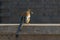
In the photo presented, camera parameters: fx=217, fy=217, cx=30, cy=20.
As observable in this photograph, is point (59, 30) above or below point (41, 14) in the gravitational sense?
above

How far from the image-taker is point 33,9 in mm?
8883

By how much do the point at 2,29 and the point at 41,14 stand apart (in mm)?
5973

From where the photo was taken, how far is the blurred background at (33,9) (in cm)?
885

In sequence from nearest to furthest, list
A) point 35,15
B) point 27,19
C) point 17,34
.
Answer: point 17,34
point 27,19
point 35,15

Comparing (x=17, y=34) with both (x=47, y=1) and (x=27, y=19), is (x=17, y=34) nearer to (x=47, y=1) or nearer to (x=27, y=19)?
(x=27, y=19)

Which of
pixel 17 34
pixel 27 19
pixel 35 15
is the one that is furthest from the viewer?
pixel 35 15

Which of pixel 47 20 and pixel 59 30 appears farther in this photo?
pixel 47 20

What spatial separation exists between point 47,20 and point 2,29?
19.8ft

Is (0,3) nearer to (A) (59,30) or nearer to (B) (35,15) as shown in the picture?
(B) (35,15)

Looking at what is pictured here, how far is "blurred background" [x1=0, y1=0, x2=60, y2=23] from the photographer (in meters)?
8.85

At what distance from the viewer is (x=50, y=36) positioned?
116 inches

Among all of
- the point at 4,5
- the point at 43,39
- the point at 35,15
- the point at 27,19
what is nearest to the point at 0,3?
the point at 4,5

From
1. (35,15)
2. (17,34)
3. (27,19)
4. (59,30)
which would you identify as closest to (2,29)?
(17,34)

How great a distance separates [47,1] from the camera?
8898mm
